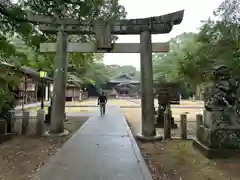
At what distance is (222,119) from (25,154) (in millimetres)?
5437

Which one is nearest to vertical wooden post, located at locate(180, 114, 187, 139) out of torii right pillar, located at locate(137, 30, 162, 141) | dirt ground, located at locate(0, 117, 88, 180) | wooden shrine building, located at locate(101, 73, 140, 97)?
torii right pillar, located at locate(137, 30, 162, 141)

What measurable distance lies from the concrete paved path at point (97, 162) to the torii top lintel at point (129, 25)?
3.96 meters

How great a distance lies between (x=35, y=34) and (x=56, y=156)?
793 centimetres

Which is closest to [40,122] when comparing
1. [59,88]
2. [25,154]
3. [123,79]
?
[59,88]

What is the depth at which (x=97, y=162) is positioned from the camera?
6375 mm

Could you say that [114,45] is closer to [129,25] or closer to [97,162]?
[129,25]

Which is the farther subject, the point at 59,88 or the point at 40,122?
the point at 40,122

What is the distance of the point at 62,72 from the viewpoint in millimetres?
10695

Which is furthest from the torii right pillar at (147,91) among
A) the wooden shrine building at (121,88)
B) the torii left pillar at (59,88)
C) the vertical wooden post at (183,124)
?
the wooden shrine building at (121,88)

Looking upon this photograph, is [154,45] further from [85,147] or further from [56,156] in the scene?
[56,156]

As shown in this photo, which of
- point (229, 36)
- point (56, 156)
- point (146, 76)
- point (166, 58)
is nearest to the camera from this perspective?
point (56, 156)

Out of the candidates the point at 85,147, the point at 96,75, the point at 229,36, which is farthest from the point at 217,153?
the point at 96,75

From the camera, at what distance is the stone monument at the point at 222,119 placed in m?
7.57

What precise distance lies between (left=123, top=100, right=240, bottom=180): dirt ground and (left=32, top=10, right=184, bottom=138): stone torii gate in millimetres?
1653
